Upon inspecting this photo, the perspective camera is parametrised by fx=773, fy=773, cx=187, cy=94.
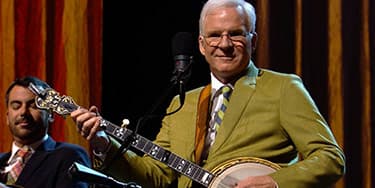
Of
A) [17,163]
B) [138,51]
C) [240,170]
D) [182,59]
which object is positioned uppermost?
[182,59]

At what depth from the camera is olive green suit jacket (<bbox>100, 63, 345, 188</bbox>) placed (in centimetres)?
223

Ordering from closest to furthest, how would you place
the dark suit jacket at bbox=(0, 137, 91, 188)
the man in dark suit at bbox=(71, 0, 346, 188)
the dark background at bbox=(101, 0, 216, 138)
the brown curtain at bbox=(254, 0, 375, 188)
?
the man in dark suit at bbox=(71, 0, 346, 188) < the dark suit jacket at bbox=(0, 137, 91, 188) < the brown curtain at bbox=(254, 0, 375, 188) < the dark background at bbox=(101, 0, 216, 138)

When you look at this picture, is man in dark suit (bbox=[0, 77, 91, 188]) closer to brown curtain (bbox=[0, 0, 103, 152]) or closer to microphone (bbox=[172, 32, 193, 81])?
brown curtain (bbox=[0, 0, 103, 152])

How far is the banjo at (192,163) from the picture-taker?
2.26 metres

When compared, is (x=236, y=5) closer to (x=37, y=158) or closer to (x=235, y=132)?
(x=235, y=132)

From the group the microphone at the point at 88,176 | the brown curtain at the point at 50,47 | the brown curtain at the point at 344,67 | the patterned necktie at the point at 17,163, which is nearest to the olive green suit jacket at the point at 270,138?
the microphone at the point at 88,176

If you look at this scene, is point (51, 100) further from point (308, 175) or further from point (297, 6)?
point (297, 6)

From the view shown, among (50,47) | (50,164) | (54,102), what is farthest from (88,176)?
(50,47)

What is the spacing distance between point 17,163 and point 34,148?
0.11 m

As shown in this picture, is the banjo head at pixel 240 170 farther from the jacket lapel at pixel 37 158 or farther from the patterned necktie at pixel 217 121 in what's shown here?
the jacket lapel at pixel 37 158

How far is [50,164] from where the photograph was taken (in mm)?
3244

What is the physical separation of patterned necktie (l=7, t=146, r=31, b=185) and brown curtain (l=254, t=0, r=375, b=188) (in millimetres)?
1223

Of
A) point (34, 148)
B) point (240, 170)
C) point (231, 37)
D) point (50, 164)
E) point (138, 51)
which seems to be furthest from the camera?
point (138, 51)

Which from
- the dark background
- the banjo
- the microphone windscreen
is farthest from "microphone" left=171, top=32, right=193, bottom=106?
the dark background
